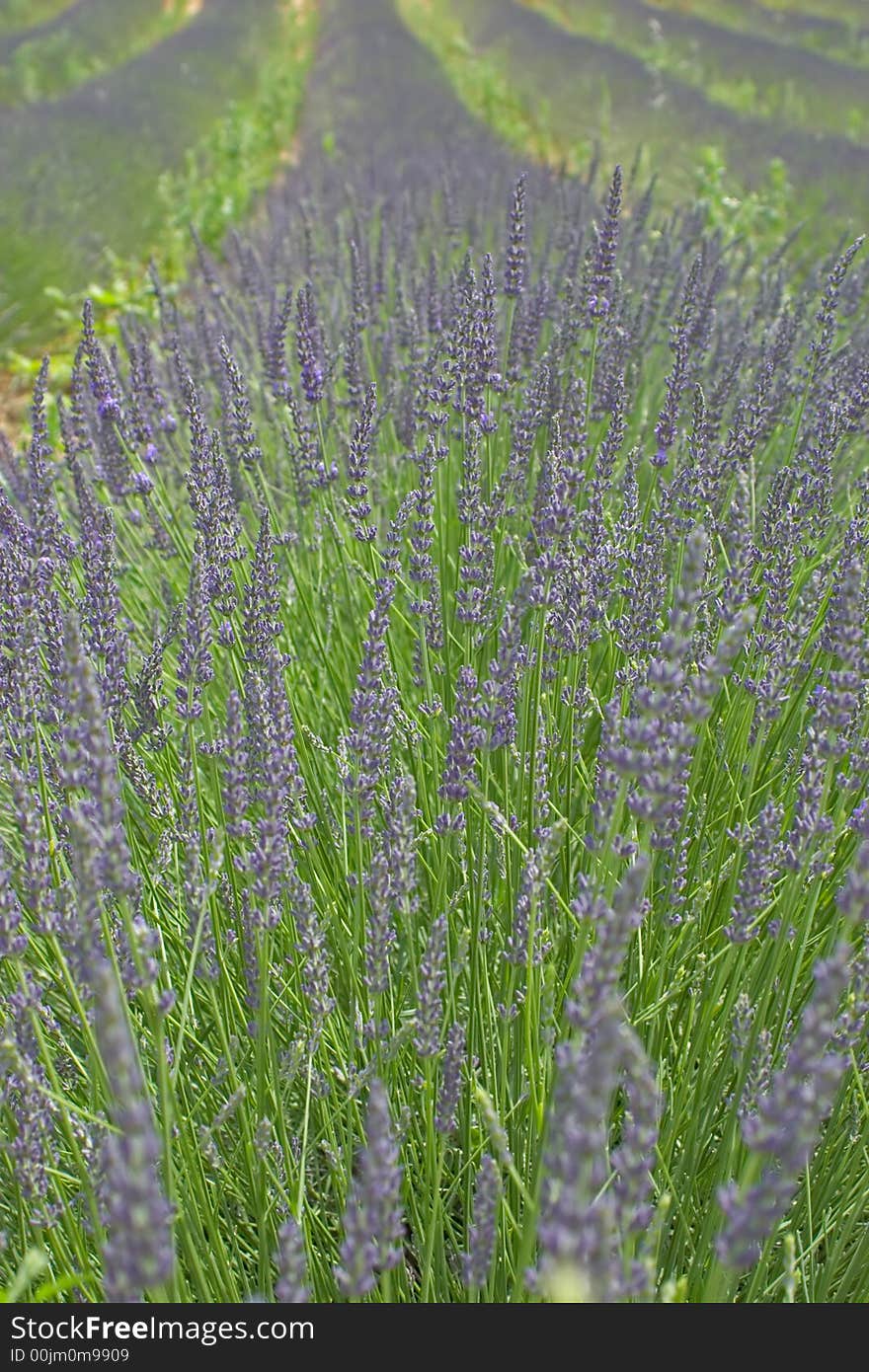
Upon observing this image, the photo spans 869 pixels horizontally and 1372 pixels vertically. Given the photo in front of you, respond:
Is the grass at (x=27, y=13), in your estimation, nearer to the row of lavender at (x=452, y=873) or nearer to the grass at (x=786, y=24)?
the grass at (x=786, y=24)

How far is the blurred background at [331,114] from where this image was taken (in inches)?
301

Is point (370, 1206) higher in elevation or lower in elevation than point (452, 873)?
higher

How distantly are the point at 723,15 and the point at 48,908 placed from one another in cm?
2498

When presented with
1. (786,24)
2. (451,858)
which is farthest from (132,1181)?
(786,24)

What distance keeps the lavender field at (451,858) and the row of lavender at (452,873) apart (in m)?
0.01

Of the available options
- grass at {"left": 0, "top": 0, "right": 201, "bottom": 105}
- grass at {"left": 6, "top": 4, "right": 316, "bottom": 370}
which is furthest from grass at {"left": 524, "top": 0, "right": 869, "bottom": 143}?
grass at {"left": 0, "top": 0, "right": 201, "bottom": 105}

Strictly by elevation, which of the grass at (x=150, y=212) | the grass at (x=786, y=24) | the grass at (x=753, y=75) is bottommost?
the grass at (x=150, y=212)

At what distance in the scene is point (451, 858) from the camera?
1702mm

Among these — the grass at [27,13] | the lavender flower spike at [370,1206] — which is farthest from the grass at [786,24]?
the lavender flower spike at [370,1206]

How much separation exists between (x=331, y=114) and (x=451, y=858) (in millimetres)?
14210

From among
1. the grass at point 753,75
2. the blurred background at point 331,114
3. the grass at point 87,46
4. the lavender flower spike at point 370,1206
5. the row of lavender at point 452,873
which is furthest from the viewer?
the grass at point 87,46

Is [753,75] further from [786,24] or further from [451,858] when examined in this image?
[451,858]
